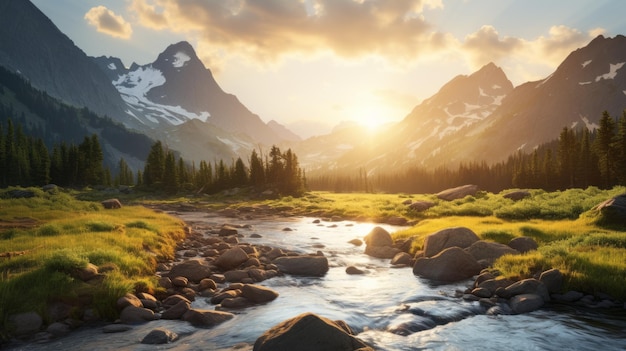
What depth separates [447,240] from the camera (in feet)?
67.5

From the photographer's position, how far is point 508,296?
13.7 meters

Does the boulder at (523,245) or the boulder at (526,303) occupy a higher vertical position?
the boulder at (523,245)

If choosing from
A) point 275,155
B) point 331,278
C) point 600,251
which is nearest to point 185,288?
point 331,278

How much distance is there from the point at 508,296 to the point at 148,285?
45.0ft

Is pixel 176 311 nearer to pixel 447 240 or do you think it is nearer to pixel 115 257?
pixel 115 257

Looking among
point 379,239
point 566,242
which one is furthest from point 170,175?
point 566,242

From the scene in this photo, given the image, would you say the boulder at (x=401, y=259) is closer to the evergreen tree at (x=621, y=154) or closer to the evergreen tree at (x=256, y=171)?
the evergreen tree at (x=621, y=154)

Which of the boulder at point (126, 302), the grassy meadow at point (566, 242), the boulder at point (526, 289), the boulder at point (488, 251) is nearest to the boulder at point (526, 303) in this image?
the boulder at point (526, 289)

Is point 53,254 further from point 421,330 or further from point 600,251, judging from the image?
point 600,251

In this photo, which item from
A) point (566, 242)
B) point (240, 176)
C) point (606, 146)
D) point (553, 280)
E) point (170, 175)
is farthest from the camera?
point (170, 175)

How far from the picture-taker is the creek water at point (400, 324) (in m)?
10.0

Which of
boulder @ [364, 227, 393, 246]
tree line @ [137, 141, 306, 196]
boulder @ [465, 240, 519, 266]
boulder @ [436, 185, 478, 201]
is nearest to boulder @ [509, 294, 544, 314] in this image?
boulder @ [465, 240, 519, 266]

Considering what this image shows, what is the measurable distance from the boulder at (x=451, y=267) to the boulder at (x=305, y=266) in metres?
4.94

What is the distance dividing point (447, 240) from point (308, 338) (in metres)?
14.6
